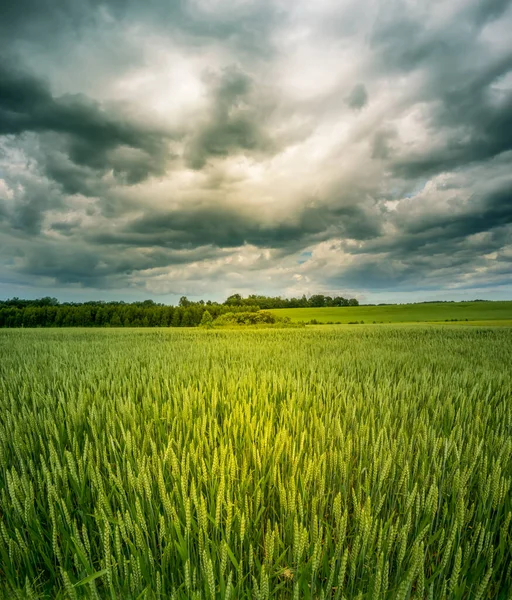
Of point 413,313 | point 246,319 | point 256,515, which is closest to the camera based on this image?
point 256,515

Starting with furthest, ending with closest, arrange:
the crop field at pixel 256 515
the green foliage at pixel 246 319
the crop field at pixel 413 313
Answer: the crop field at pixel 413 313
the green foliage at pixel 246 319
the crop field at pixel 256 515

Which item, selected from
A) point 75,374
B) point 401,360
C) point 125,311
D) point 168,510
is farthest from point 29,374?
point 125,311

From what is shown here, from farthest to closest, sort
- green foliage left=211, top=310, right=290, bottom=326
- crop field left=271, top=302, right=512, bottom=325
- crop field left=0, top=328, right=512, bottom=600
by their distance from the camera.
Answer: crop field left=271, top=302, right=512, bottom=325 → green foliage left=211, top=310, right=290, bottom=326 → crop field left=0, top=328, right=512, bottom=600

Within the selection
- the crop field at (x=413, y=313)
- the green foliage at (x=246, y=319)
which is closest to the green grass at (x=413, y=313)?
the crop field at (x=413, y=313)

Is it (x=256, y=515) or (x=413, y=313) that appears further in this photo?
(x=413, y=313)

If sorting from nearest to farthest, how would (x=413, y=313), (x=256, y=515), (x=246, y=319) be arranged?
(x=256, y=515)
(x=246, y=319)
(x=413, y=313)

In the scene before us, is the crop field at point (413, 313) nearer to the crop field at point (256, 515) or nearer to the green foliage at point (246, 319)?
the green foliage at point (246, 319)

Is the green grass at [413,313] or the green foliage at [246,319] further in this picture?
the green grass at [413,313]

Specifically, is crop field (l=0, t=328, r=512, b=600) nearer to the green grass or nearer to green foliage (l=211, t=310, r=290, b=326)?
green foliage (l=211, t=310, r=290, b=326)

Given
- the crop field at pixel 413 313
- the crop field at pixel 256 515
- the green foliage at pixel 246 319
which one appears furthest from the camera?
the crop field at pixel 413 313

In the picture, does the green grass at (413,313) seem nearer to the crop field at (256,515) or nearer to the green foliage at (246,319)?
the green foliage at (246,319)

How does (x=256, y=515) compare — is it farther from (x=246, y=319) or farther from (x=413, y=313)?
(x=413, y=313)

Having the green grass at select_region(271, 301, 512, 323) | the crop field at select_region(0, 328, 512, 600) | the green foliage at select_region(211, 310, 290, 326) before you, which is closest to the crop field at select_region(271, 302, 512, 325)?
the green grass at select_region(271, 301, 512, 323)

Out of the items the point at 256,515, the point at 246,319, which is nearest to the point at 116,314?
the point at 246,319
